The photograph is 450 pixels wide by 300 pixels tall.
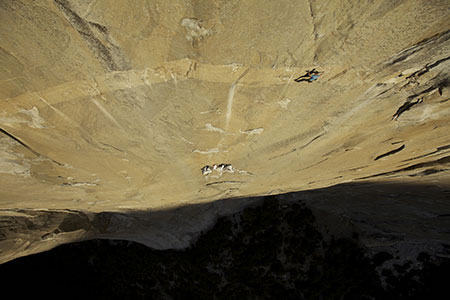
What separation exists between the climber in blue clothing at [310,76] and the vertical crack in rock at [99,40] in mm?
757

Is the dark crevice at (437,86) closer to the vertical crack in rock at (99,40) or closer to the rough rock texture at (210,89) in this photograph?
the rough rock texture at (210,89)

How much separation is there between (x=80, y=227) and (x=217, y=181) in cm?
208

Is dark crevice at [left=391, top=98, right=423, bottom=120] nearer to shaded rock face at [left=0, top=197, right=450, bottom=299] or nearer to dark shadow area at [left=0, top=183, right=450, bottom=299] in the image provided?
dark shadow area at [left=0, top=183, right=450, bottom=299]

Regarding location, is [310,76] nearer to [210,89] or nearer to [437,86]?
[210,89]

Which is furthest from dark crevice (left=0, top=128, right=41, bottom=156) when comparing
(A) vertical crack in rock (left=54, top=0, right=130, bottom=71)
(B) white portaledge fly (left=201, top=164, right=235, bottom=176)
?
(B) white portaledge fly (left=201, top=164, right=235, bottom=176)

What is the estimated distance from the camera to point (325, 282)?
3.85m

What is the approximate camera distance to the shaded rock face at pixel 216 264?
4.06 m

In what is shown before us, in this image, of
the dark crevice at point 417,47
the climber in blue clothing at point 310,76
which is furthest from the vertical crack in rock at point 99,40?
the dark crevice at point 417,47

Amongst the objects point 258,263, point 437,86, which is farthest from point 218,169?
point 258,263

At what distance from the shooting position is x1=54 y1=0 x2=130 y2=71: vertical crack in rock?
30.1 inches

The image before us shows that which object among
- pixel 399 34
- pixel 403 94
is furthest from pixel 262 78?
pixel 403 94

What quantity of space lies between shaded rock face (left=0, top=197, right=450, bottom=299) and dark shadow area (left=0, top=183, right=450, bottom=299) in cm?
2

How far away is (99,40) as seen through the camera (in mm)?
850

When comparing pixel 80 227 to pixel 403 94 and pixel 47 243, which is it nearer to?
pixel 47 243
